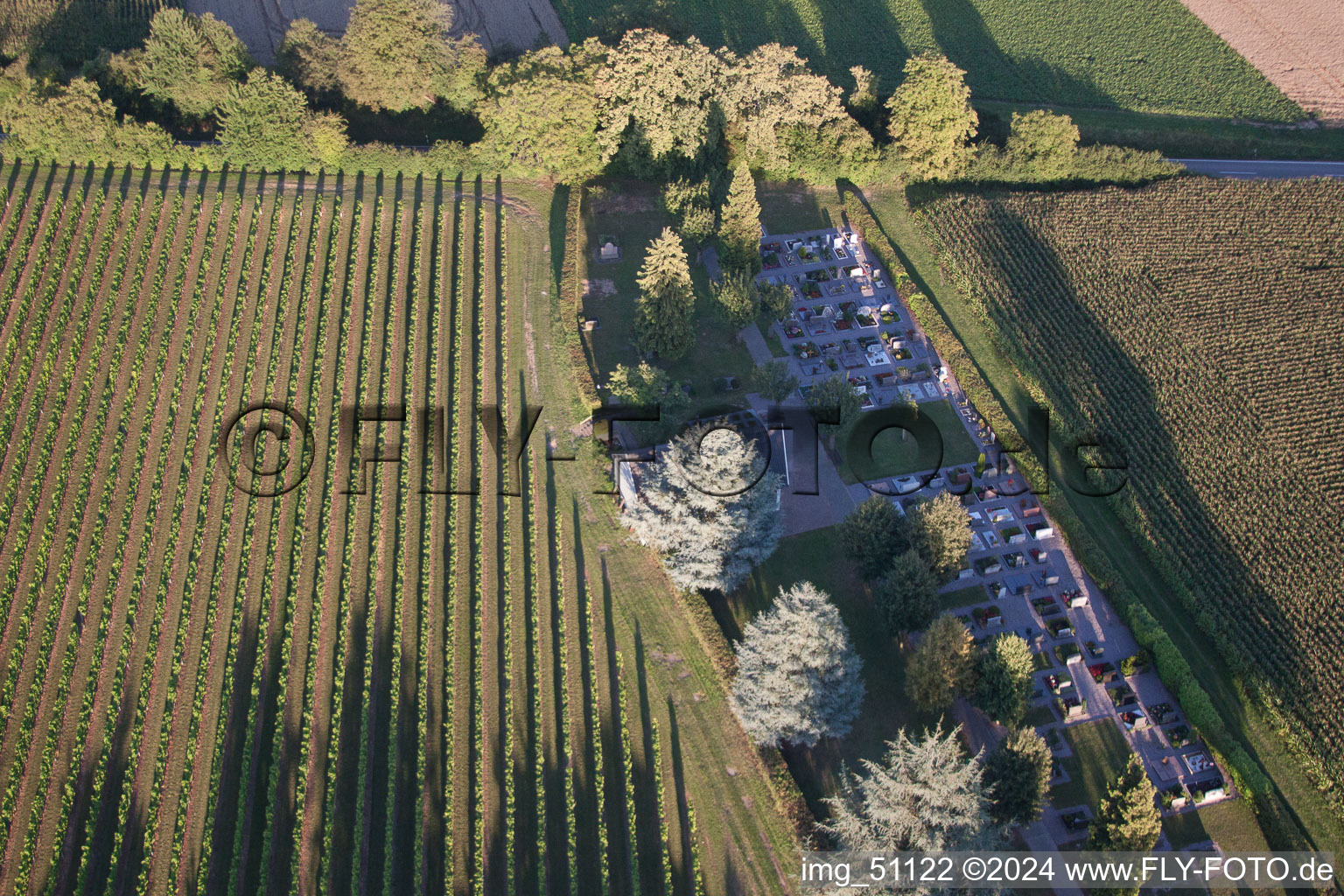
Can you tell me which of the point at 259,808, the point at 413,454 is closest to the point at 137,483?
the point at 413,454

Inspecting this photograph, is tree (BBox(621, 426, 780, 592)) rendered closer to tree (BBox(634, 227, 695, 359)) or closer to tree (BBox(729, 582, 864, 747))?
tree (BBox(729, 582, 864, 747))

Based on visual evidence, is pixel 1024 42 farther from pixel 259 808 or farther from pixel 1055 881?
pixel 259 808

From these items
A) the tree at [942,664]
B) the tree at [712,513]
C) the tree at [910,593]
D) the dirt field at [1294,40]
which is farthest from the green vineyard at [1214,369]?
the tree at [712,513]

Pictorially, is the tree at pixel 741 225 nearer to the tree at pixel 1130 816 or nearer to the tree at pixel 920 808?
the tree at pixel 920 808

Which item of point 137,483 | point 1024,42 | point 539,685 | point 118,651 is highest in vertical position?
point 1024,42

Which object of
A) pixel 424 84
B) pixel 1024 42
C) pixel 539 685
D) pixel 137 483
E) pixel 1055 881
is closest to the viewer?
pixel 1055 881

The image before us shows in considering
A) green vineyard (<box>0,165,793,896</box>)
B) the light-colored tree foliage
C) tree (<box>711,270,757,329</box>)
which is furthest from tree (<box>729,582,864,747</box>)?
the light-colored tree foliage
